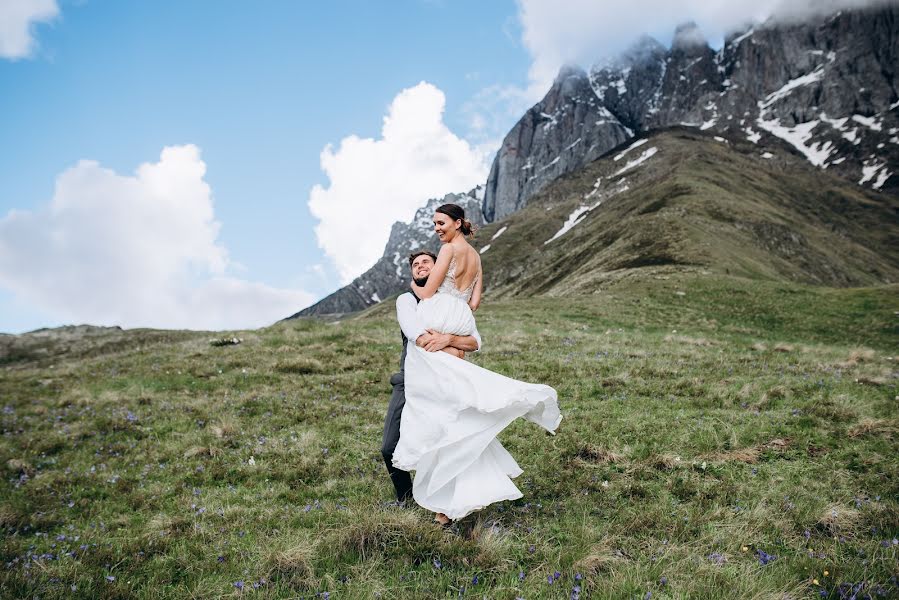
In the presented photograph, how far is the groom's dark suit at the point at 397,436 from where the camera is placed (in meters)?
6.25

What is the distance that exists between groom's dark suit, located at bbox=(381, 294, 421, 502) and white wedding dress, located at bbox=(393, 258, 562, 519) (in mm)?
447

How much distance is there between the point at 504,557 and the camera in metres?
4.73

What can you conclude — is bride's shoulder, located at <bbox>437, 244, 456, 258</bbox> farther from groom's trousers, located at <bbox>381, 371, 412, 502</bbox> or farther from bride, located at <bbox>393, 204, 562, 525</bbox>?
groom's trousers, located at <bbox>381, 371, 412, 502</bbox>

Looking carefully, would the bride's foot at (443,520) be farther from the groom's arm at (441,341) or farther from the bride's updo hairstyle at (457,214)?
the bride's updo hairstyle at (457,214)

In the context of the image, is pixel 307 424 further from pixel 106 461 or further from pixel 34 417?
pixel 34 417

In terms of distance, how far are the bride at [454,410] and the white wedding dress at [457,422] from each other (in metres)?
0.01

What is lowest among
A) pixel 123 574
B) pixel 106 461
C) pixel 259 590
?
pixel 259 590

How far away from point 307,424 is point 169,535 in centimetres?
538

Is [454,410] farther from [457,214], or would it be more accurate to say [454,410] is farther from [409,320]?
[457,214]

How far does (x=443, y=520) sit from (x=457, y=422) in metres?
1.16

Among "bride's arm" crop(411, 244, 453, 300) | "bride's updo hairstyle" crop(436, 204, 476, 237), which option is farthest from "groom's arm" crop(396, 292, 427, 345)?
"bride's updo hairstyle" crop(436, 204, 476, 237)

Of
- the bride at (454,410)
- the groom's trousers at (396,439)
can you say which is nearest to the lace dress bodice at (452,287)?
the bride at (454,410)

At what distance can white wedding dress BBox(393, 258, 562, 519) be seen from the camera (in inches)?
208

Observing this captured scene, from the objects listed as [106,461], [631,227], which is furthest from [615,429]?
[631,227]
